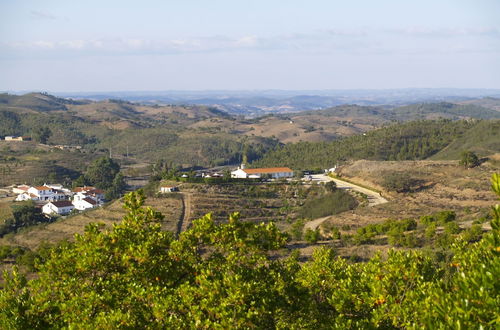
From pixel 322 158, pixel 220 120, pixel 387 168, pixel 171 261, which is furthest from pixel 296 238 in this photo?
pixel 220 120

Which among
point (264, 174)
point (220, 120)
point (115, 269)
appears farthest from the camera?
point (220, 120)

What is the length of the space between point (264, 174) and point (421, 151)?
34813 millimetres

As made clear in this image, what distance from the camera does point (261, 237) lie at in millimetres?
15484

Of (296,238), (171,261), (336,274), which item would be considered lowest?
(296,238)

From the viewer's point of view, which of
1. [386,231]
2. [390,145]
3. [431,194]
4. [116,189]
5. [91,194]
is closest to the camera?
[386,231]

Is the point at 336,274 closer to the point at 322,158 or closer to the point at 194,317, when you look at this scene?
the point at 194,317

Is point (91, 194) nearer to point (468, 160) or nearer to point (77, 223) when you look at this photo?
point (77, 223)

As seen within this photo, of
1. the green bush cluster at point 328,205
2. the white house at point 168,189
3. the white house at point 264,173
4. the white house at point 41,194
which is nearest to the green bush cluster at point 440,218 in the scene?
the green bush cluster at point 328,205

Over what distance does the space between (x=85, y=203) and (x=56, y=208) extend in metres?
3.89

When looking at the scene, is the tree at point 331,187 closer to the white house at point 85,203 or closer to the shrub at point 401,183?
the shrub at point 401,183

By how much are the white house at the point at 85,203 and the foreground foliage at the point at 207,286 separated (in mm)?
57903

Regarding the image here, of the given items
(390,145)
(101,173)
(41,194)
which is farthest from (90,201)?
(390,145)

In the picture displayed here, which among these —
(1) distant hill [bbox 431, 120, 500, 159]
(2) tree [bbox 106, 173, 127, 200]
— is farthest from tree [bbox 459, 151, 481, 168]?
(2) tree [bbox 106, 173, 127, 200]

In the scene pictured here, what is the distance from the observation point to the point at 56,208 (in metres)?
70.0
